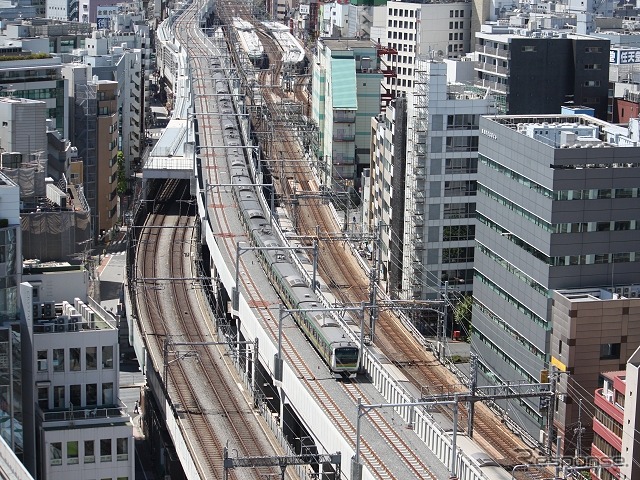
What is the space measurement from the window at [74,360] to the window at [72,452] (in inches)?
93.6

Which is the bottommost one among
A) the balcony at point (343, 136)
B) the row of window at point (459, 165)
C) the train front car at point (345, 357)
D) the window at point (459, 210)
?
the train front car at point (345, 357)

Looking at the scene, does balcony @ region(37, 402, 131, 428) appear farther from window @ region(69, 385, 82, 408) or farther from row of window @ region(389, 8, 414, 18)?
row of window @ region(389, 8, 414, 18)

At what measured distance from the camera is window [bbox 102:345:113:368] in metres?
47.0

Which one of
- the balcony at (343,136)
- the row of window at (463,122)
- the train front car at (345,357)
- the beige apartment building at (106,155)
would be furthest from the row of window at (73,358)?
the balcony at (343,136)

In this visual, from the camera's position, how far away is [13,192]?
148 ft

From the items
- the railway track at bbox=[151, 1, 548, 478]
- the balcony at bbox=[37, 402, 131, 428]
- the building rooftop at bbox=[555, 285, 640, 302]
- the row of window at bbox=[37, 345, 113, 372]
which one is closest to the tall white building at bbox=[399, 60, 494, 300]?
the railway track at bbox=[151, 1, 548, 478]

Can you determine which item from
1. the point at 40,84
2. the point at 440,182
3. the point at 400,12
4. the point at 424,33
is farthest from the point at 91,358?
the point at 400,12

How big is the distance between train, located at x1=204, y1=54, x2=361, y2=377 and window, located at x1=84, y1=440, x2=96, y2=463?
12459 mm

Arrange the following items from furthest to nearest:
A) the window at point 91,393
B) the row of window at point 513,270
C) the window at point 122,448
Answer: the row of window at point 513,270, the window at point 91,393, the window at point 122,448

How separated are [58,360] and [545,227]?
18.8 m

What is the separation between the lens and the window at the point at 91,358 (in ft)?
153

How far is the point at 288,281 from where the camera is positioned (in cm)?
6519


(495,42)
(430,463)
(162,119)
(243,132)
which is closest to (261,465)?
(430,463)

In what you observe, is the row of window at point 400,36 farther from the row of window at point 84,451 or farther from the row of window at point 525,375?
the row of window at point 84,451
